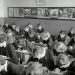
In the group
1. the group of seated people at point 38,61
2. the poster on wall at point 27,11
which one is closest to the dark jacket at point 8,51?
the group of seated people at point 38,61

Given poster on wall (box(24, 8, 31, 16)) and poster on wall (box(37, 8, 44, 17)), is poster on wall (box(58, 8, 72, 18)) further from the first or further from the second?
poster on wall (box(24, 8, 31, 16))

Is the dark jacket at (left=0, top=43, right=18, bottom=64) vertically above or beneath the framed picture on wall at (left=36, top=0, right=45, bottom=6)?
beneath

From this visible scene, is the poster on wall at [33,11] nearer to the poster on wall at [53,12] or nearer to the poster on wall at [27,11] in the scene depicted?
the poster on wall at [27,11]

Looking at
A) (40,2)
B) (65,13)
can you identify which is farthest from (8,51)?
(40,2)

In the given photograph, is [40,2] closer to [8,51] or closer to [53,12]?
[53,12]

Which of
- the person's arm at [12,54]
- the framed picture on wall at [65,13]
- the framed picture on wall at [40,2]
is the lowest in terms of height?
the person's arm at [12,54]

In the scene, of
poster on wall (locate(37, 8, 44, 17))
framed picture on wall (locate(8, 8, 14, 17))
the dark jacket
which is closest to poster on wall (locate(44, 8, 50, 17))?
poster on wall (locate(37, 8, 44, 17))

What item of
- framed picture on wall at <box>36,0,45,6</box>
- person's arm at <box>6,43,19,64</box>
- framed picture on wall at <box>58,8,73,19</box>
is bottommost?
person's arm at <box>6,43,19,64</box>

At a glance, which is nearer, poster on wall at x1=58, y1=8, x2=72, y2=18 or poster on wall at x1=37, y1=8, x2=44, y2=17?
poster on wall at x1=58, y1=8, x2=72, y2=18

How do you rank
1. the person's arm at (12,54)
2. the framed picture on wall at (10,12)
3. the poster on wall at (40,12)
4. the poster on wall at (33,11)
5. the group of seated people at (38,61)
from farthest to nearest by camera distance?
the framed picture on wall at (10,12), the poster on wall at (33,11), the poster on wall at (40,12), the person's arm at (12,54), the group of seated people at (38,61)

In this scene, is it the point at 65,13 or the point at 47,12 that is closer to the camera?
the point at 65,13

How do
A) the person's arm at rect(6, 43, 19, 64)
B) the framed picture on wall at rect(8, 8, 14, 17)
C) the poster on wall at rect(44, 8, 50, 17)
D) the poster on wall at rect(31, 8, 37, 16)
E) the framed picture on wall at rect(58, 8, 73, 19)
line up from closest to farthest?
the person's arm at rect(6, 43, 19, 64)
the framed picture on wall at rect(58, 8, 73, 19)
the poster on wall at rect(44, 8, 50, 17)
the poster on wall at rect(31, 8, 37, 16)
the framed picture on wall at rect(8, 8, 14, 17)

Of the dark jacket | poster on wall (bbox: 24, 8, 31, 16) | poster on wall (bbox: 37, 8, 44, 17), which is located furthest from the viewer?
poster on wall (bbox: 24, 8, 31, 16)

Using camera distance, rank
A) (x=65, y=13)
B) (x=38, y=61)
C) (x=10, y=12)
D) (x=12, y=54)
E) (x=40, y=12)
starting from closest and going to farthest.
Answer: (x=38, y=61) → (x=12, y=54) → (x=65, y=13) → (x=40, y=12) → (x=10, y=12)
